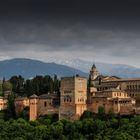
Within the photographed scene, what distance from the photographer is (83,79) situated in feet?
144

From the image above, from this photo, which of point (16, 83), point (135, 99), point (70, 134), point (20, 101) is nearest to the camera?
point (70, 134)

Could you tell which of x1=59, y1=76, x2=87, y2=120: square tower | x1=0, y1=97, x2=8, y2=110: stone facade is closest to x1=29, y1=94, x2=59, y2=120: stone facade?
x1=59, y1=76, x2=87, y2=120: square tower

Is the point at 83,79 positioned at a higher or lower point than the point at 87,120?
higher

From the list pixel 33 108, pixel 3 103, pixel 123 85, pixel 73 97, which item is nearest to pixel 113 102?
pixel 73 97

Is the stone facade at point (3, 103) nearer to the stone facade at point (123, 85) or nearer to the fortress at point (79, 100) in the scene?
the fortress at point (79, 100)

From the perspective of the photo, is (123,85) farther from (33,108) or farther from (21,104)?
(21,104)

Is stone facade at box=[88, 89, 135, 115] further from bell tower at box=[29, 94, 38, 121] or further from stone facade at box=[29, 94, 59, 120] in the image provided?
bell tower at box=[29, 94, 38, 121]

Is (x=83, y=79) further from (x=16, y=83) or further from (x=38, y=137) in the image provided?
(x=16, y=83)

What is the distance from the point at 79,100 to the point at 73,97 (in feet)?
1.58

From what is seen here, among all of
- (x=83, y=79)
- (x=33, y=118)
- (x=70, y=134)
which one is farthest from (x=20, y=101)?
(x=70, y=134)

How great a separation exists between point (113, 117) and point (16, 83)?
53.3ft

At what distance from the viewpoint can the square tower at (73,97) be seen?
139ft

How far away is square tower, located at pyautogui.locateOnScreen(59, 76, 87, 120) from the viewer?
4238cm

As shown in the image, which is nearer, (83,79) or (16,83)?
(83,79)
